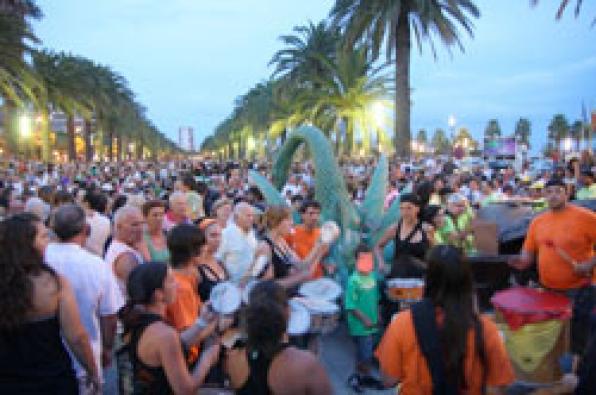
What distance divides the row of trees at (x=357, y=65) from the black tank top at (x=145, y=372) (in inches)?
502

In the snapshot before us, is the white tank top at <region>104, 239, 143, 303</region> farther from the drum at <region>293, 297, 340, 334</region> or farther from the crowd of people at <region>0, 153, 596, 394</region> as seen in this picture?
the drum at <region>293, 297, 340, 334</region>

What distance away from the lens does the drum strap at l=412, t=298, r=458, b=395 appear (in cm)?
232

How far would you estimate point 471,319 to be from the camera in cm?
234

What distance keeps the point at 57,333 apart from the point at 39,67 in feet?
86.7

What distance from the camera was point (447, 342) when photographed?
230 cm

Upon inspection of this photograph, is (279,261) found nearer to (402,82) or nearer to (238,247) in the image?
(238,247)

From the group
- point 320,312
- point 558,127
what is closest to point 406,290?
point 320,312

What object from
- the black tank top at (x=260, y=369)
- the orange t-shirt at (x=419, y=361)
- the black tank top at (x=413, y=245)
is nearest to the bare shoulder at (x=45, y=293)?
the black tank top at (x=260, y=369)

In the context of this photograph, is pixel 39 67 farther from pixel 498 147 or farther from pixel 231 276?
pixel 498 147

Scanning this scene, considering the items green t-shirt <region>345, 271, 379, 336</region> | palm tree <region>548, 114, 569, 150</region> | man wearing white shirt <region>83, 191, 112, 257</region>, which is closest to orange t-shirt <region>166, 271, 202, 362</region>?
green t-shirt <region>345, 271, 379, 336</region>

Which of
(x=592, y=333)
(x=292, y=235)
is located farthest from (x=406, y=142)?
(x=592, y=333)

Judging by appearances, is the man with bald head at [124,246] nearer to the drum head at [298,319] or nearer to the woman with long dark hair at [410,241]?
the drum head at [298,319]

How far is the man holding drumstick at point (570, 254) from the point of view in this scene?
4.36 m

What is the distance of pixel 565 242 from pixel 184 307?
321 centimetres
